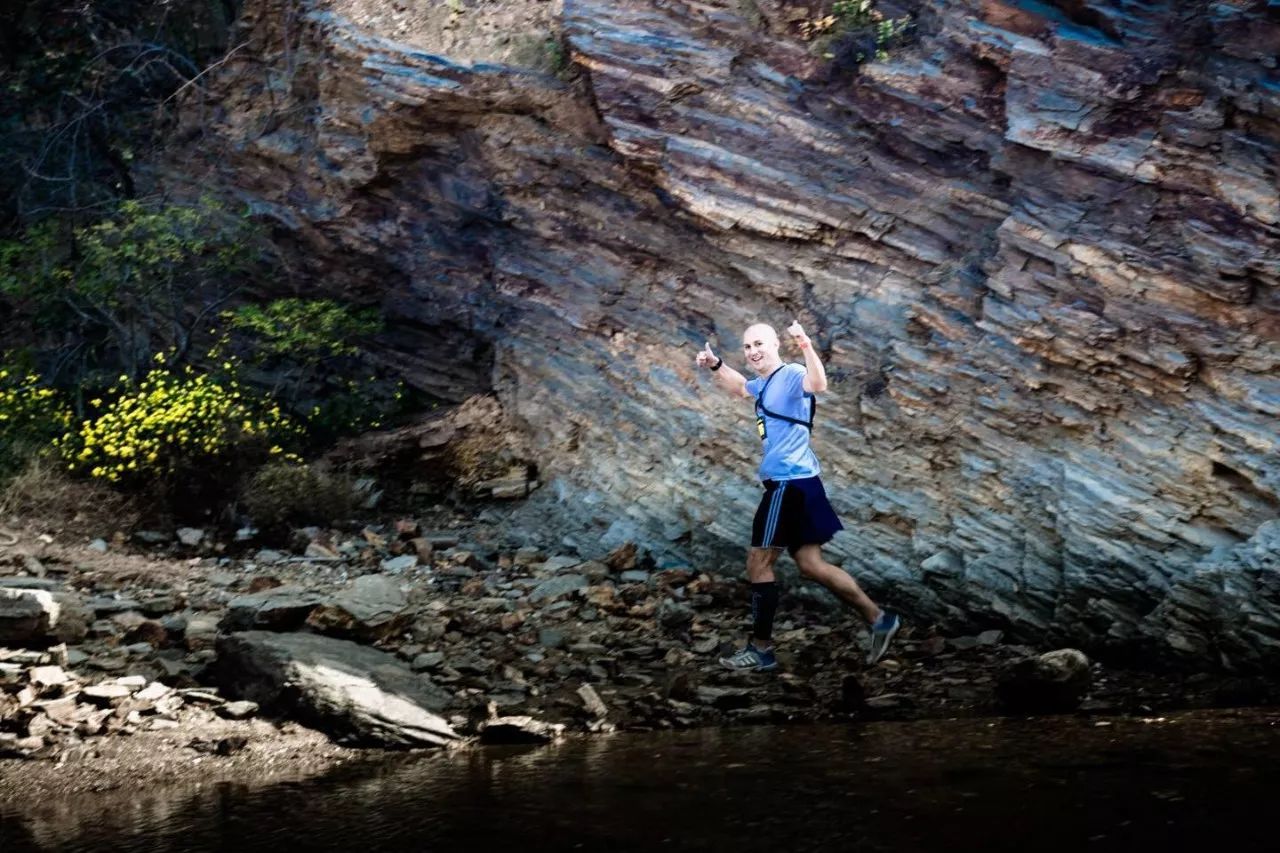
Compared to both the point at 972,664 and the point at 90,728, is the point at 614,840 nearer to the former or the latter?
the point at 90,728

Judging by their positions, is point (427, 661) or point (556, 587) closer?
point (427, 661)

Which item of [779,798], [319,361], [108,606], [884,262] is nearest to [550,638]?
[108,606]

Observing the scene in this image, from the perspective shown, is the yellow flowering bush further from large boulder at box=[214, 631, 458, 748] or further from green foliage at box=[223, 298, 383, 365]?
large boulder at box=[214, 631, 458, 748]

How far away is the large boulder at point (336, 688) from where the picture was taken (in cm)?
559

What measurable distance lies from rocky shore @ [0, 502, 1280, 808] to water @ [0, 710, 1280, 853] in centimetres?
30

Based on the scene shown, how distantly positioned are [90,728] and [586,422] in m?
5.04

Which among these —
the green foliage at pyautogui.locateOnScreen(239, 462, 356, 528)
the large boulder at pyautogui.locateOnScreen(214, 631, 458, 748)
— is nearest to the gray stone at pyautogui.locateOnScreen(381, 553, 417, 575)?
the green foliage at pyautogui.locateOnScreen(239, 462, 356, 528)

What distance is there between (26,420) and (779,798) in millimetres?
8556

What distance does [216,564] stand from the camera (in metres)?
9.17

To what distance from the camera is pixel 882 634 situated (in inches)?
259

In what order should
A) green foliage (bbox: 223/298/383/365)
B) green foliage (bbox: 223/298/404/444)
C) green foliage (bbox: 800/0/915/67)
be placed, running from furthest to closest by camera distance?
green foliage (bbox: 223/298/404/444) → green foliage (bbox: 223/298/383/365) → green foliage (bbox: 800/0/915/67)

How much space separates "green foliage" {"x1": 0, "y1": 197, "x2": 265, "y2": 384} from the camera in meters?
11.1

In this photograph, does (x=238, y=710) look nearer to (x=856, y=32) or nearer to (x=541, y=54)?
(x=856, y=32)

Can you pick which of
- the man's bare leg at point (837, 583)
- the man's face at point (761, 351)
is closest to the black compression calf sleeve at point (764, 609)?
the man's bare leg at point (837, 583)
